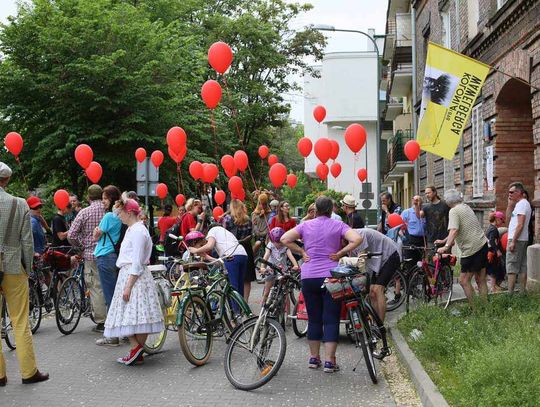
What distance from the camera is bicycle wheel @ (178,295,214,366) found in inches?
303

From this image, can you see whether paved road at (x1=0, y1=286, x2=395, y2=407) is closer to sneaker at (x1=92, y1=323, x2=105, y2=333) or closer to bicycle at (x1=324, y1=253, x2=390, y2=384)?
bicycle at (x1=324, y1=253, x2=390, y2=384)

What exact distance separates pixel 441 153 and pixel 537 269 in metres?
2.29

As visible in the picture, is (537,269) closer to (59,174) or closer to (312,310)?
(312,310)

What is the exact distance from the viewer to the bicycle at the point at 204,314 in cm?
773

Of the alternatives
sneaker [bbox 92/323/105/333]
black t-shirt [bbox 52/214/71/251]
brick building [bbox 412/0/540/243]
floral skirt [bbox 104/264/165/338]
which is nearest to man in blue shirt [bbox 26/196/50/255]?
black t-shirt [bbox 52/214/71/251]

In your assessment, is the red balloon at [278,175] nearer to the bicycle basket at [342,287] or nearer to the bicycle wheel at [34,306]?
the bicycle wheel at [34,306]

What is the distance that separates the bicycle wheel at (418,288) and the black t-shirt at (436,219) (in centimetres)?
115

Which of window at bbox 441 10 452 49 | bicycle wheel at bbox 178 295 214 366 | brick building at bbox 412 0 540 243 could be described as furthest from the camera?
window at bbox 441 10 452 49

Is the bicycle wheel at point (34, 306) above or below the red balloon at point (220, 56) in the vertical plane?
below

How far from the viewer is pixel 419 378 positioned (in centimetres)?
650

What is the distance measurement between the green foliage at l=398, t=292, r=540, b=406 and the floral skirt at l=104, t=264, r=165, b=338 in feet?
9.12

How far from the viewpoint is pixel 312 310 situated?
734cm

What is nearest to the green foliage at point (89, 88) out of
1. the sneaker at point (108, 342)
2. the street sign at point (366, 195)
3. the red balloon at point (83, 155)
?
the red balloon at point (83, 155)

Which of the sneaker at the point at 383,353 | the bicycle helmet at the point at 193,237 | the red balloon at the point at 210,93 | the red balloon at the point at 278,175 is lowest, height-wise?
the sneaker at the point at 383,353
